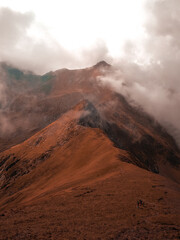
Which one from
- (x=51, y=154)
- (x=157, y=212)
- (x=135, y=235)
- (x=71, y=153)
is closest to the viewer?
(x=135, y=235)

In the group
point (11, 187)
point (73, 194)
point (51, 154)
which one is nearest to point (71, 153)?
point (51, 154)

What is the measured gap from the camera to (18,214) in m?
43.9

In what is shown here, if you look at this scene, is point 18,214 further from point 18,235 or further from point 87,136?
point 87,136

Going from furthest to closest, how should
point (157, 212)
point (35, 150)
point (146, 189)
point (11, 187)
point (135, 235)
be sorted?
1. point (35, 150)
2. point (11, 187)
3. point (146, 189)
4. point (157, 212)
5. point (135, 235)

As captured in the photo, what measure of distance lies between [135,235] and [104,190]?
23905 millimetres

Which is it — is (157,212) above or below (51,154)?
below

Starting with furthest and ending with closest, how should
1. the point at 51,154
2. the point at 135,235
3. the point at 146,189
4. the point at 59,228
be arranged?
the point at 51,154, the point at 146,189, the point at 59,228, the point at 135,235

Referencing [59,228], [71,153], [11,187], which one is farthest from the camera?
[71,153]

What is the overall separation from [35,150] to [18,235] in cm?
16269

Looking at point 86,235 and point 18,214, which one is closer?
point 86,235

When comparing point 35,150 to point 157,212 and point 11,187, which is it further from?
point 157,212

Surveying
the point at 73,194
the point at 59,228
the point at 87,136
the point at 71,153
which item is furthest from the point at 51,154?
the point at 59,228

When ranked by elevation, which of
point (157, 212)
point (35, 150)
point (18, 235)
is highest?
point (35, 150)

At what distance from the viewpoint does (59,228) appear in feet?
114
